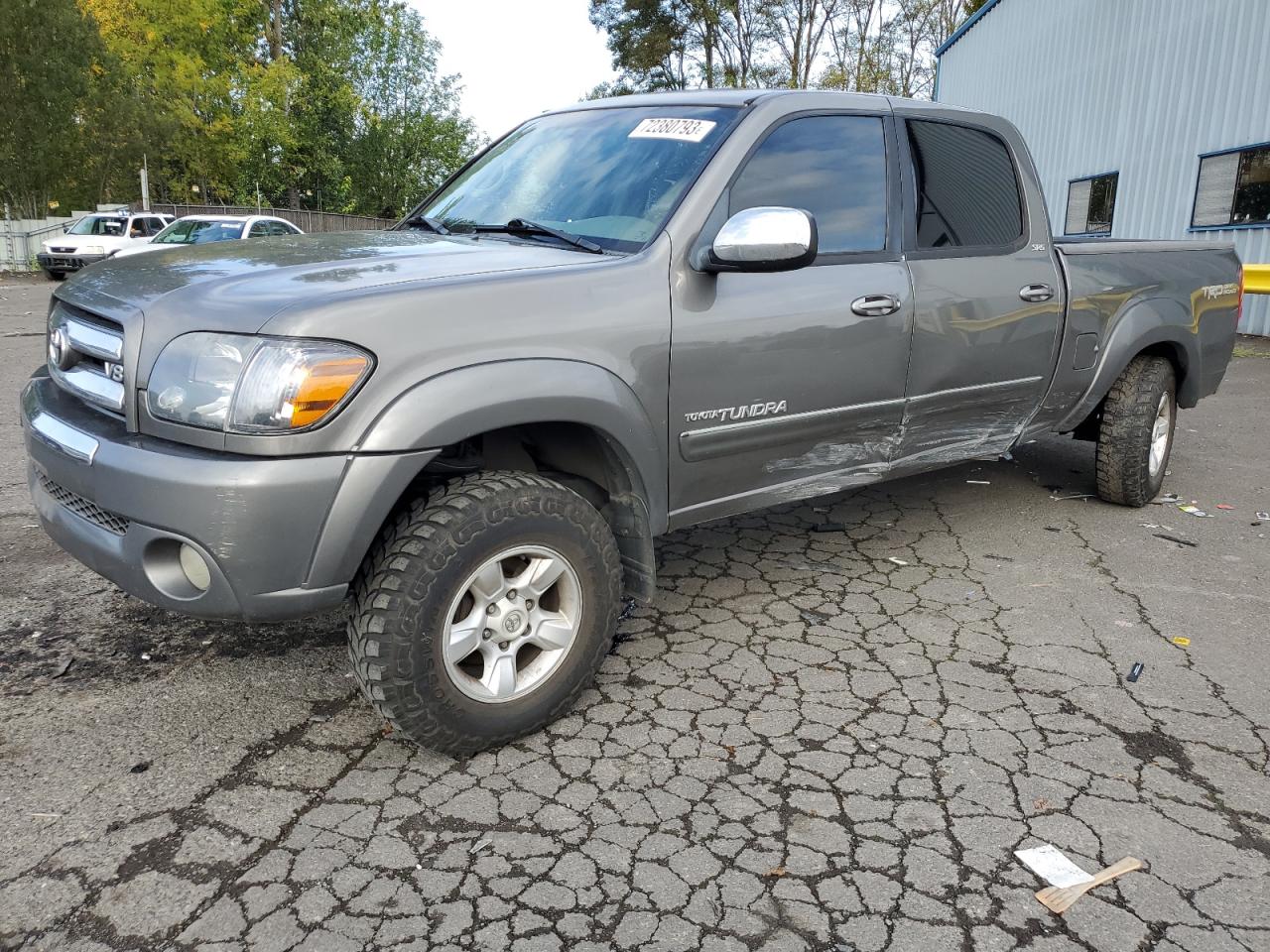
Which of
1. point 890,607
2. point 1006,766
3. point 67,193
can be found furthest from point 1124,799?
point 67,193

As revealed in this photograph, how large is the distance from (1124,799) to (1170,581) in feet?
6.52

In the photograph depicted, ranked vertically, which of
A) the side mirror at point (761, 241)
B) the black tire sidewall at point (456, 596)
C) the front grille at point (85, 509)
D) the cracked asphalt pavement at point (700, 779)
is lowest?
the cracked asphalt pavement at point (700, 779)

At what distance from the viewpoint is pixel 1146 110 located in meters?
14.9

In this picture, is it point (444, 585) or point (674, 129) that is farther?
point (674, 129)

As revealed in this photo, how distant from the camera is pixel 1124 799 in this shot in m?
2.65

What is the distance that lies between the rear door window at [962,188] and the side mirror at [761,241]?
1.01 metres

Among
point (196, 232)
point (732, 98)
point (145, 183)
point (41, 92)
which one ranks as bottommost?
point (196, 232)

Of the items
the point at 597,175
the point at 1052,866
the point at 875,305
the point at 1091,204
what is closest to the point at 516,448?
the point at 597,175

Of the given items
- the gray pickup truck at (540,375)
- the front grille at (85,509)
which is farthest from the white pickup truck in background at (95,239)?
the front grille at (85,509)

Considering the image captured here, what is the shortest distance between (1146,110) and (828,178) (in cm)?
1412

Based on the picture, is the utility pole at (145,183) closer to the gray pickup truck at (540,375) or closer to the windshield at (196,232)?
the windshield at (196,232)

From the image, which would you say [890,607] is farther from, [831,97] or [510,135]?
[510,135]

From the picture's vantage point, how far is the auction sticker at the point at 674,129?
3377mm

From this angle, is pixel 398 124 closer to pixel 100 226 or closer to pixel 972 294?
pixel 100 226
